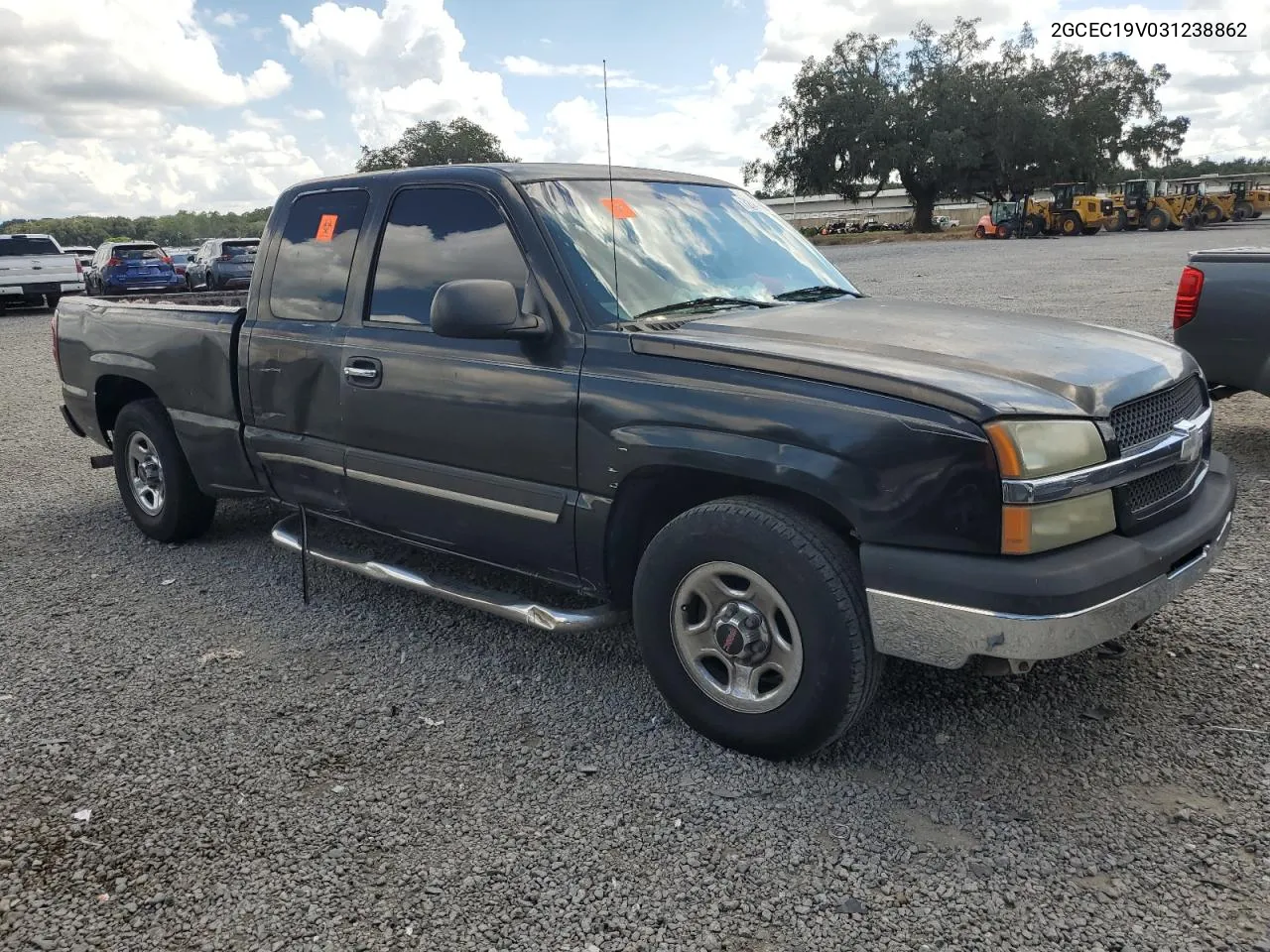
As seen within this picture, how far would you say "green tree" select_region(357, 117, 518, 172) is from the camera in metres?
65.1

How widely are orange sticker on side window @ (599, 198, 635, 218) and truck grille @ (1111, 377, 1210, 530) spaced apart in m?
1.86

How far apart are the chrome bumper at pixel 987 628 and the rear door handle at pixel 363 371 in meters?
2.18

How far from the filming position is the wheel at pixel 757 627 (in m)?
2.88

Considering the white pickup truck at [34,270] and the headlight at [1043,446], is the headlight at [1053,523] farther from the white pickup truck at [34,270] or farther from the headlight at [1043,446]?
the white pickup truck at [34,270]

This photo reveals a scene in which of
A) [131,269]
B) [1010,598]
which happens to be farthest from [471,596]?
[131,269]

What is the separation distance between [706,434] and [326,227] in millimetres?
2249

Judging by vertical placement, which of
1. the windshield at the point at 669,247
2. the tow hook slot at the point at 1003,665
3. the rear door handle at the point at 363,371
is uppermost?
the windshield at the point at 669,247

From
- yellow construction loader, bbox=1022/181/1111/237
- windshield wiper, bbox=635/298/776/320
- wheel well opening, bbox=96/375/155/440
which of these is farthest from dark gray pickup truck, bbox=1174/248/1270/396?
yellow construction loader, bbox=1022/181/1111/237

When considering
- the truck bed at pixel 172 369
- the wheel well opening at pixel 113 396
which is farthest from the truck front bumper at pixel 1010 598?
the wheel well opening at pixel 113 396

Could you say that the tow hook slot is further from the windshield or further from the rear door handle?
the rear door handle

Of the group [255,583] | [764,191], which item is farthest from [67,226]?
[255,583]

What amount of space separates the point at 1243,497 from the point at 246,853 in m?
5.26

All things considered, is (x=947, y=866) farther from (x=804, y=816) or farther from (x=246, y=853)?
(x=246, y=853)

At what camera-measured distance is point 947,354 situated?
122 inches
